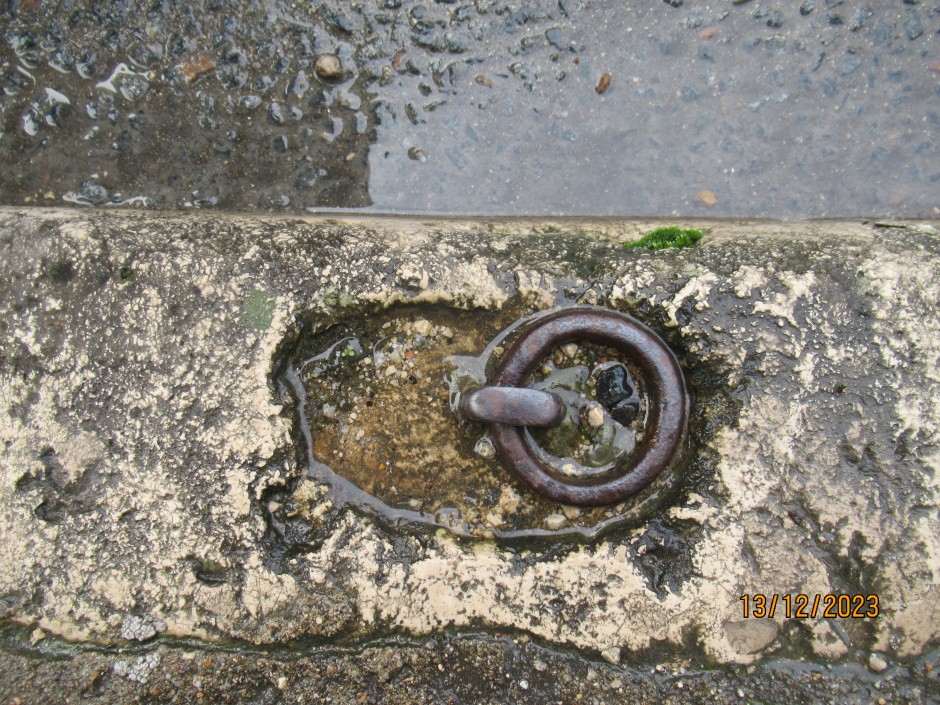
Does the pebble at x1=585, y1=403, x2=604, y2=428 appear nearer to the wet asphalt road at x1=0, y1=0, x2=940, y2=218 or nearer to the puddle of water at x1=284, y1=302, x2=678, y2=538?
the puddle of water at x1=284, y1=302, x2=678, y2=538

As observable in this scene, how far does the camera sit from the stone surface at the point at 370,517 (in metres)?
1.89

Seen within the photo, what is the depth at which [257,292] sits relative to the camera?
2.00 metres

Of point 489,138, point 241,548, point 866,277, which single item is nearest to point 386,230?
point 489,138

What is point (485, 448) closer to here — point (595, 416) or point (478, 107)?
point (595, 416)

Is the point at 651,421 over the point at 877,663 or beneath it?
over

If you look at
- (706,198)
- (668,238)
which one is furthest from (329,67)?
(706,198)

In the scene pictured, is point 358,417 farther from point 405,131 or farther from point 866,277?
point 866,277

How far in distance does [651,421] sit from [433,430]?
0.68 m

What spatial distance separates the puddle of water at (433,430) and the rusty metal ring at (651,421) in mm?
130

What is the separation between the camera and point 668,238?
2316 millimetres

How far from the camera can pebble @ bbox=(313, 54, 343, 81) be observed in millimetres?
2637

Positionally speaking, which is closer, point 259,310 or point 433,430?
point 259,310

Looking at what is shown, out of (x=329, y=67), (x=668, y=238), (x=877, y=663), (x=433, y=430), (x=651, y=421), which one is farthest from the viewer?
(x=329, y=67)

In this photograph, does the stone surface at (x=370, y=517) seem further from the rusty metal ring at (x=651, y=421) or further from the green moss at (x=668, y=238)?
the green moss at (x=668, y=238)
